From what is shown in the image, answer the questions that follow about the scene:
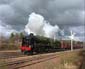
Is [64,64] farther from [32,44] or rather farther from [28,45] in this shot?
[28,45]

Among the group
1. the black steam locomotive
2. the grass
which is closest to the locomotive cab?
the black steam locomotive

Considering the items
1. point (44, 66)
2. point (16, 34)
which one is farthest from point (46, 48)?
point (16, 34)

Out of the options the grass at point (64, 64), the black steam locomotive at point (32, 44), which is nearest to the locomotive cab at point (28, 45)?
the black steam locomotive at point (32, 44)

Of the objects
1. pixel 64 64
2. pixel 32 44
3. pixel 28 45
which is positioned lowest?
pixel 64 64

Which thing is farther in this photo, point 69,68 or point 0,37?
point 0,37

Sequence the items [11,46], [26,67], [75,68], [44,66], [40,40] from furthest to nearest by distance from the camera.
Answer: [11,46] → [40,40] → [75,68] → [44,66] → [26,67]

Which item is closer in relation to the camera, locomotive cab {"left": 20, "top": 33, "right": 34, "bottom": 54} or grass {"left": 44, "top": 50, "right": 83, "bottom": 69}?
grass {"left": 44, "top": 50, "right": 83, "bottom": 69}

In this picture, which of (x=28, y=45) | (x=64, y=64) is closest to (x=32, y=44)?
(x=28, y=45)

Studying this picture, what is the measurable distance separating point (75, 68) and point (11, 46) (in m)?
51.6

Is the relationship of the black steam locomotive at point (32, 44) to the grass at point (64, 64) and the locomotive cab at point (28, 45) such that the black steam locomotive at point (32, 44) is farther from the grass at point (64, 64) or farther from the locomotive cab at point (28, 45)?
the grass at point (64, 64)

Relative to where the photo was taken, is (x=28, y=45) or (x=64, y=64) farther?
(x=28, y=45)

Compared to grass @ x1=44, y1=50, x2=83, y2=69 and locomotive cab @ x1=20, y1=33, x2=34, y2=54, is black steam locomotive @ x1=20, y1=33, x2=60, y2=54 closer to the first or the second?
locomotive cab @ x1=20, y1=33, x2=34, y2=54

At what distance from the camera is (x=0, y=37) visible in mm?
73312

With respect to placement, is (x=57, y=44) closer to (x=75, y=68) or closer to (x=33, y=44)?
(x=33, y=44)
